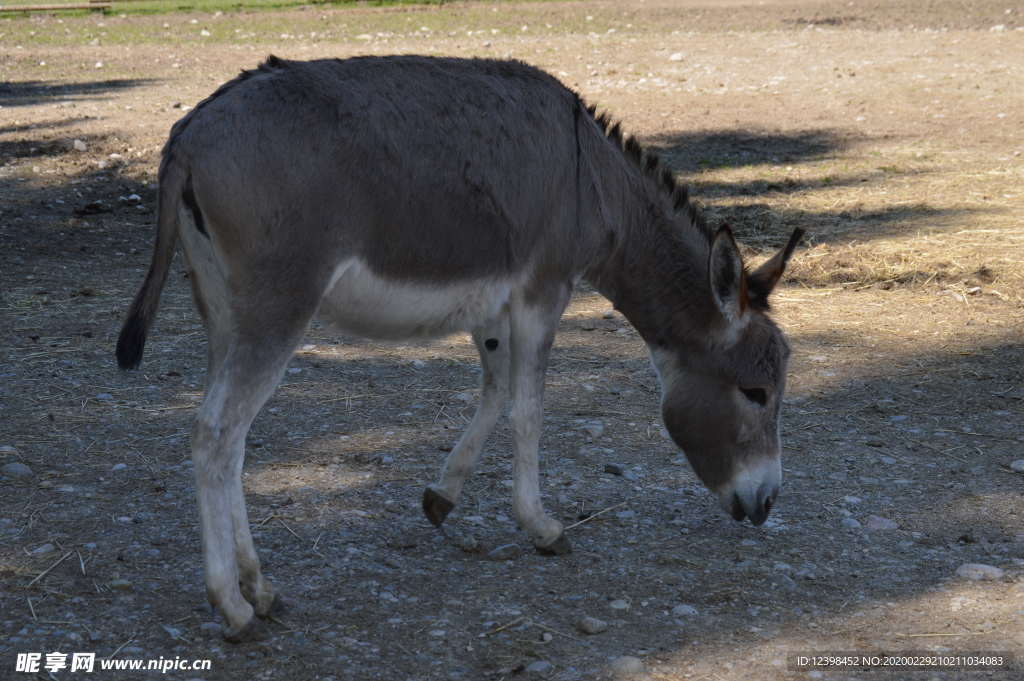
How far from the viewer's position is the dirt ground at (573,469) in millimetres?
3818

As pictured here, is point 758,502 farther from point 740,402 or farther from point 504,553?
point 504,553

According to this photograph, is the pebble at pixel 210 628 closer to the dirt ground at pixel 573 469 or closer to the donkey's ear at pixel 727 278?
the dirt ground at pixel 573 469

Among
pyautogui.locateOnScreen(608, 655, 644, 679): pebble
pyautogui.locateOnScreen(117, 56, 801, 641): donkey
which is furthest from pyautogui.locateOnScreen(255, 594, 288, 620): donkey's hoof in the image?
pyautogui.locateOnScreen(608, 655, 644, 679): pebble

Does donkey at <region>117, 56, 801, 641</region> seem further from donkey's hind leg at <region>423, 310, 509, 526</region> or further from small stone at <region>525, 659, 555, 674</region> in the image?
small stone at <region>525, 659, 555, 674</region>

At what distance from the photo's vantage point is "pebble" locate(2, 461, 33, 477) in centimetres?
495

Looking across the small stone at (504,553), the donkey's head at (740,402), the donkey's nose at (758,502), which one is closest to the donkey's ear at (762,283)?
the donkey's head at (740,402)

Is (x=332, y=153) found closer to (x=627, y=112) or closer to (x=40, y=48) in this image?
(x=627, y=112)

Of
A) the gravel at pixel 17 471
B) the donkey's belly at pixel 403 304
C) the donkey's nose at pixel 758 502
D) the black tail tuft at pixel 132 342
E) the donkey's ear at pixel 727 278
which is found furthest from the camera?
the gravel at pixel 17 471

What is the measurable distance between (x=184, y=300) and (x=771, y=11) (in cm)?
1819

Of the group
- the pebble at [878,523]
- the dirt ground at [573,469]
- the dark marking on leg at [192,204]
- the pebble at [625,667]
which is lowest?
the dirt ground at [573,469]

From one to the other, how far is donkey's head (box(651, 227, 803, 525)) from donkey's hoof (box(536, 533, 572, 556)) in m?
0.60

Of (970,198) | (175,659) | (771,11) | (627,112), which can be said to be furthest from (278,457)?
(771,11)

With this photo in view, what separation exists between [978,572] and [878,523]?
1.77ft

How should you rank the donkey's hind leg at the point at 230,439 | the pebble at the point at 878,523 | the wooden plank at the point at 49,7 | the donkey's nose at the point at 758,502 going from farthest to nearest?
the wooden plank at the point at 49,7 → the pebble at the point at 878,523 → the donkey's nose at the point at 758,502 → the donkey's hind leg at the point at 230,439
